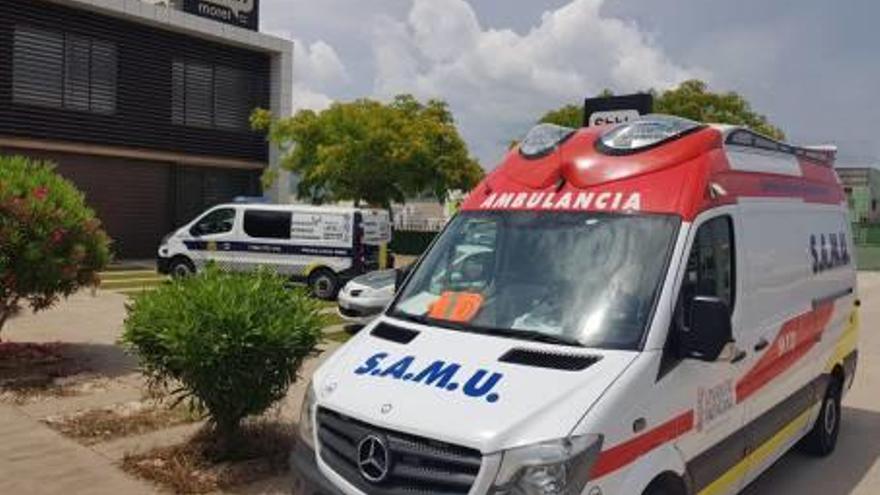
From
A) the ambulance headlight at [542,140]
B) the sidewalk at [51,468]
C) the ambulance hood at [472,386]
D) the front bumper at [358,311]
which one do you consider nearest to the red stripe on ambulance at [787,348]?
the ambulance hood at [472,386]

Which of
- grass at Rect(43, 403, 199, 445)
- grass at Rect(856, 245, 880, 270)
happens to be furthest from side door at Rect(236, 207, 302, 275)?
grass at Rect(856, 245, 880, 270)

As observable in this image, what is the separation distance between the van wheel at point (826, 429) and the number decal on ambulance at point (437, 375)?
4.44 metres

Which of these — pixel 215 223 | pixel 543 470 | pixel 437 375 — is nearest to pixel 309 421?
pixel 437 375

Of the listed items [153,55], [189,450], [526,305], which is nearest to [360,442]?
[526,305]

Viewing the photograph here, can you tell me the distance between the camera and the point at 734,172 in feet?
17.0

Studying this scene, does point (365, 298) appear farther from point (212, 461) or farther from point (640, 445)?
point (640, 445)

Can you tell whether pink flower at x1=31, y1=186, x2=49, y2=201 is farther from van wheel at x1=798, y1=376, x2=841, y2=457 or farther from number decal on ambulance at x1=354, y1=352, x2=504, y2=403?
van wheel at x1=798, y1=376, x2=841, y2=457

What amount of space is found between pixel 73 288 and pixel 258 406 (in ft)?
15.1

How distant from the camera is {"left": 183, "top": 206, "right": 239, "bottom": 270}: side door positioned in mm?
19250

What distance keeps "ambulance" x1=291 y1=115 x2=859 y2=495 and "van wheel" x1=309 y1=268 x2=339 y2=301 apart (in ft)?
42.9

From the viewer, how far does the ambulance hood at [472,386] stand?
3.53 m

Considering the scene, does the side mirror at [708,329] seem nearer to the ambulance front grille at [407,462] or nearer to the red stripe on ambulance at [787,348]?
the red stripe on ambulance at [787,348]

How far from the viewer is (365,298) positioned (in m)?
13.2

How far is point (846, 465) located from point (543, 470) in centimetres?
479
